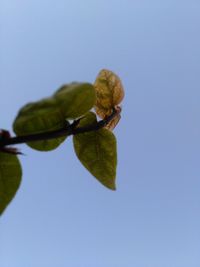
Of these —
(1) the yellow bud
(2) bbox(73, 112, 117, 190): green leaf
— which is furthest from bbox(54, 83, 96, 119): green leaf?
(1) the yellow bud

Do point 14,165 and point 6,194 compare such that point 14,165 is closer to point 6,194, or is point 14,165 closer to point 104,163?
point 6,194

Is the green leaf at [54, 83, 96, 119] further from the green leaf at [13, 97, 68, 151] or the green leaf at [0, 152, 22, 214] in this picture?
the green leaf at [0, 152, 22, 214]

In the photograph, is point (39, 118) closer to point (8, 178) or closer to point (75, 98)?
point (75, 98)

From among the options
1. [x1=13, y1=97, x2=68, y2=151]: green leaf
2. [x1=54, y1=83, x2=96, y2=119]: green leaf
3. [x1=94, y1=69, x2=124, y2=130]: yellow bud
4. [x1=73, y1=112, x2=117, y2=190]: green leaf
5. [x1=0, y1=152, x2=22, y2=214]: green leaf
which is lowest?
[x1=0, y1=152, x2=22, y2=214]: green leaf

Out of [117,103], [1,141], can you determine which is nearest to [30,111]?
[1,141]

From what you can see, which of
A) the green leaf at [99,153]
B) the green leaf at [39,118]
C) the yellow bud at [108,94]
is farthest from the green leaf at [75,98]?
the yellow bud at [108,94]

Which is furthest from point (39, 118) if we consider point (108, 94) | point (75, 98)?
point (108, 94)
